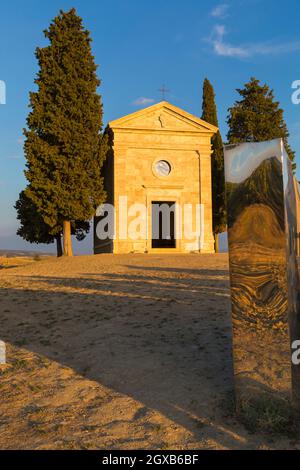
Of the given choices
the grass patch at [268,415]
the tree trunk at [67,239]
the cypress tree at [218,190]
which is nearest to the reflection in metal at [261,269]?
the grass patch at [268,415]

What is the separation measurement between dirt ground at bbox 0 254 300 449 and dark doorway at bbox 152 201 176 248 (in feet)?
48.7

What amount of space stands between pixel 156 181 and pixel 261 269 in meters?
20.5

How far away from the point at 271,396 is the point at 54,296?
6.79 meters

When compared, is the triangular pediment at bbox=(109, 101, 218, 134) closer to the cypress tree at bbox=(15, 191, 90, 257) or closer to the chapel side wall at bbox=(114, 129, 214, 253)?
the chapel side wall at bbox=(114, 129, 214, 253)

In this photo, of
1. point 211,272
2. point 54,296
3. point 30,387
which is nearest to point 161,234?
point 211,272

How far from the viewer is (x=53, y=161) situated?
836 inches

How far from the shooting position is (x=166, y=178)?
949 inches

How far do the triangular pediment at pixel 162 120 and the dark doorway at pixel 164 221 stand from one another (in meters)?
4.83

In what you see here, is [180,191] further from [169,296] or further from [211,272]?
[169,296]

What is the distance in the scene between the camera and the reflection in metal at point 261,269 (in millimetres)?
3717

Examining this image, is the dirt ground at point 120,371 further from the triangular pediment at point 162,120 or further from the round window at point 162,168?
the triangular pediment at point 162,120

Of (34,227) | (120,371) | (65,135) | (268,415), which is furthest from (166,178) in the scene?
(268,415)

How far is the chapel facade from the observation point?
75.7 feet

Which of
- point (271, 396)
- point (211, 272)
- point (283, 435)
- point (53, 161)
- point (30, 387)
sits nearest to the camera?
point (283, 435)
